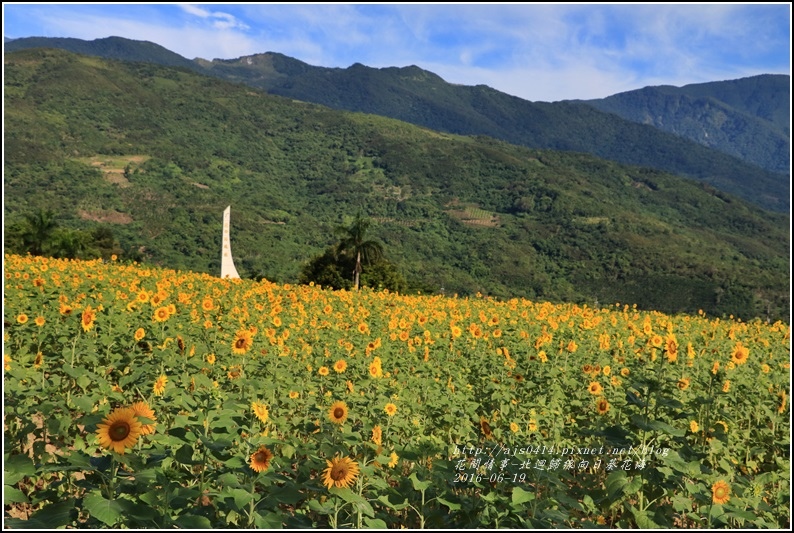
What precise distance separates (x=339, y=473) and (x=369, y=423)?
1322 mm

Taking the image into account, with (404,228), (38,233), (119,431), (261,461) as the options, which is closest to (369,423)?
(261,461)

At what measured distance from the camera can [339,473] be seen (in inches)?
132

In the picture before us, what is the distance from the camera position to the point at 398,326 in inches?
406

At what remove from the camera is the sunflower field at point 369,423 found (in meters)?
3.27

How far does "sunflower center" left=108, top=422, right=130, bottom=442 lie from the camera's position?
2775mm

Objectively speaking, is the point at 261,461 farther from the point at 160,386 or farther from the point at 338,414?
the point at 160,386

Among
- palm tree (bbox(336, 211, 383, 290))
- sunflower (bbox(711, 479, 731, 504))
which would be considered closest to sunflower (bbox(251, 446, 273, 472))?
sunflower (bbox(711, 479, 731, 504))

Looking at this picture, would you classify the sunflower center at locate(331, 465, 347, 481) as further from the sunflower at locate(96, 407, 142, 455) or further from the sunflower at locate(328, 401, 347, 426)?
the sunflower at locate(96, 407, 142, 455)

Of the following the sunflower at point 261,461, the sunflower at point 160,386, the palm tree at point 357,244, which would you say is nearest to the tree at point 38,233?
the palm tree at point 357,244

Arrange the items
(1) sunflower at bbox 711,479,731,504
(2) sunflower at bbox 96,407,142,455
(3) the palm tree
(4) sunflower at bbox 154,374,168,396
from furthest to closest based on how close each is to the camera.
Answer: (3) the palm tree → (4) sunflower at bbox 154,374,168,396 → (1) sunflower at bbox 711,479,731,504 → (2) sunflower at bbox 96,407,142,455

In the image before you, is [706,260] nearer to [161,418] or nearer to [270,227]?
[270,227]

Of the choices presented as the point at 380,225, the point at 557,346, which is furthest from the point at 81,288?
the point at 380,225

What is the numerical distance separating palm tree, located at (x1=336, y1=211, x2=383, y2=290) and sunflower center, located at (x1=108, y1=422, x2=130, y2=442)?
30691 mm

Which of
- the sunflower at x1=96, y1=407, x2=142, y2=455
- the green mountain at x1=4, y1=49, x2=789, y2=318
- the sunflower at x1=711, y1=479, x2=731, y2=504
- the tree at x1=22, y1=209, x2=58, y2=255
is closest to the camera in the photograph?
the sunflower at x1=96, y1=407, x2=142, y2=455
